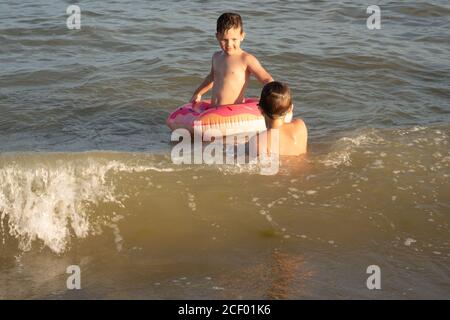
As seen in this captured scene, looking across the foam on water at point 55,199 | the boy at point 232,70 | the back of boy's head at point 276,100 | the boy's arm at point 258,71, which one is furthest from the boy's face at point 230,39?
the foam on water at point 55,199

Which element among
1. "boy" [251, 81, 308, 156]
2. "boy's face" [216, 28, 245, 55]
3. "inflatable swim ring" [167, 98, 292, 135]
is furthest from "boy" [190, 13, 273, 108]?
"boy" [251, 81, 308, 156]

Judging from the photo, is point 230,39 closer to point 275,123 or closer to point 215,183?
point 275,123

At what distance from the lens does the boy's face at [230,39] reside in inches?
249

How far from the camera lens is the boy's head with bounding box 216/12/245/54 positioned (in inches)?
244

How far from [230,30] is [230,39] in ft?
0.44

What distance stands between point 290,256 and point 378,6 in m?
8.73

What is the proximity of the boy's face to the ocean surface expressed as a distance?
1.10 m

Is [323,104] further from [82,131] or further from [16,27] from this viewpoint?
[16,27]

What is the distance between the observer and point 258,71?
6410mm

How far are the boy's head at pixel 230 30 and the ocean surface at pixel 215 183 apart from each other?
44.5 inches

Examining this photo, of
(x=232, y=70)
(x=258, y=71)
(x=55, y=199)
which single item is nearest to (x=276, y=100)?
(x=258, y=71)

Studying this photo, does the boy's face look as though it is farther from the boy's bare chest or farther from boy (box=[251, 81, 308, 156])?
boy (box=[251, 81, 308, 156])

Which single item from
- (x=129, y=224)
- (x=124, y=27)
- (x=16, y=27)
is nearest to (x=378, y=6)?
(x=124, y=27)
